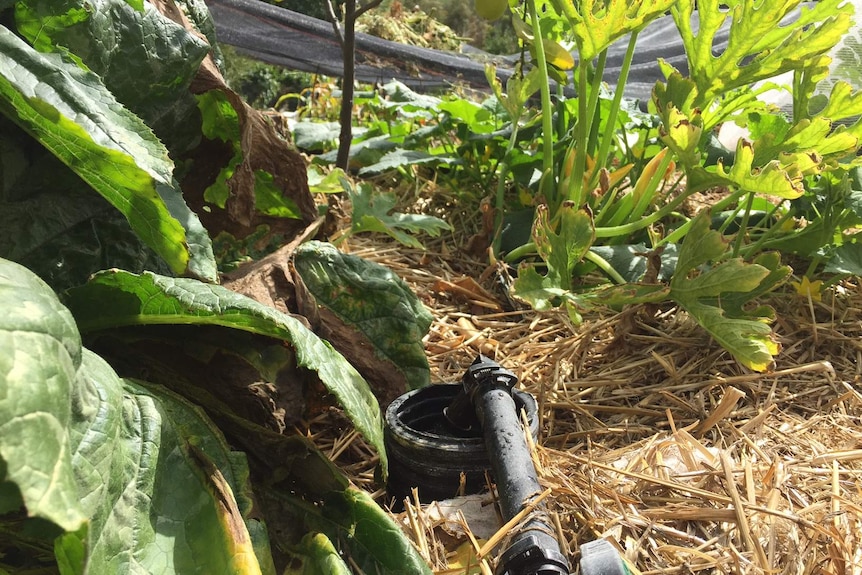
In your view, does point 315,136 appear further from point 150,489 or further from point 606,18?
point 150,489

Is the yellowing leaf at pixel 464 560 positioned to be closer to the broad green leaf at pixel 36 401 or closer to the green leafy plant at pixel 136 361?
the green leafy plant at pixel 136 361

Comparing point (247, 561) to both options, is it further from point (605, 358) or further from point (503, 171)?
point (503, 171)

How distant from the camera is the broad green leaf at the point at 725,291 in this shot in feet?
4.50

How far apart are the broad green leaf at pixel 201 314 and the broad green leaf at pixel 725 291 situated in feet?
2.59

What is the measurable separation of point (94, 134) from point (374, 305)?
0.66 meters

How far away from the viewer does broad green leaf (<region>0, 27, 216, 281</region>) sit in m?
0.79

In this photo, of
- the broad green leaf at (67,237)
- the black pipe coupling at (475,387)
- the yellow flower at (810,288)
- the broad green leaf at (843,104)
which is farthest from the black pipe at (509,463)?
the broad green leaf at (843,104)

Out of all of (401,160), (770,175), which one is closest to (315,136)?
(401,160)

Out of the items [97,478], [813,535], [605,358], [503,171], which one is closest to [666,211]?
[605,358]

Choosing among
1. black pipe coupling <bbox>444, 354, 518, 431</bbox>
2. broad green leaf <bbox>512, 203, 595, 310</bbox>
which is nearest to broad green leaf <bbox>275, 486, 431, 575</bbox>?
black pipe coupling <bbox>444, 354, 518, 431</bbox>

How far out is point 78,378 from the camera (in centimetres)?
66

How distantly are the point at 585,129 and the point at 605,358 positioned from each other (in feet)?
1.86

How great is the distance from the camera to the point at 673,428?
1288 mm

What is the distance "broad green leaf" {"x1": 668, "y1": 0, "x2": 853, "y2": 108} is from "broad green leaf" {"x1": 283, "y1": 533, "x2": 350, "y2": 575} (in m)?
1.32
